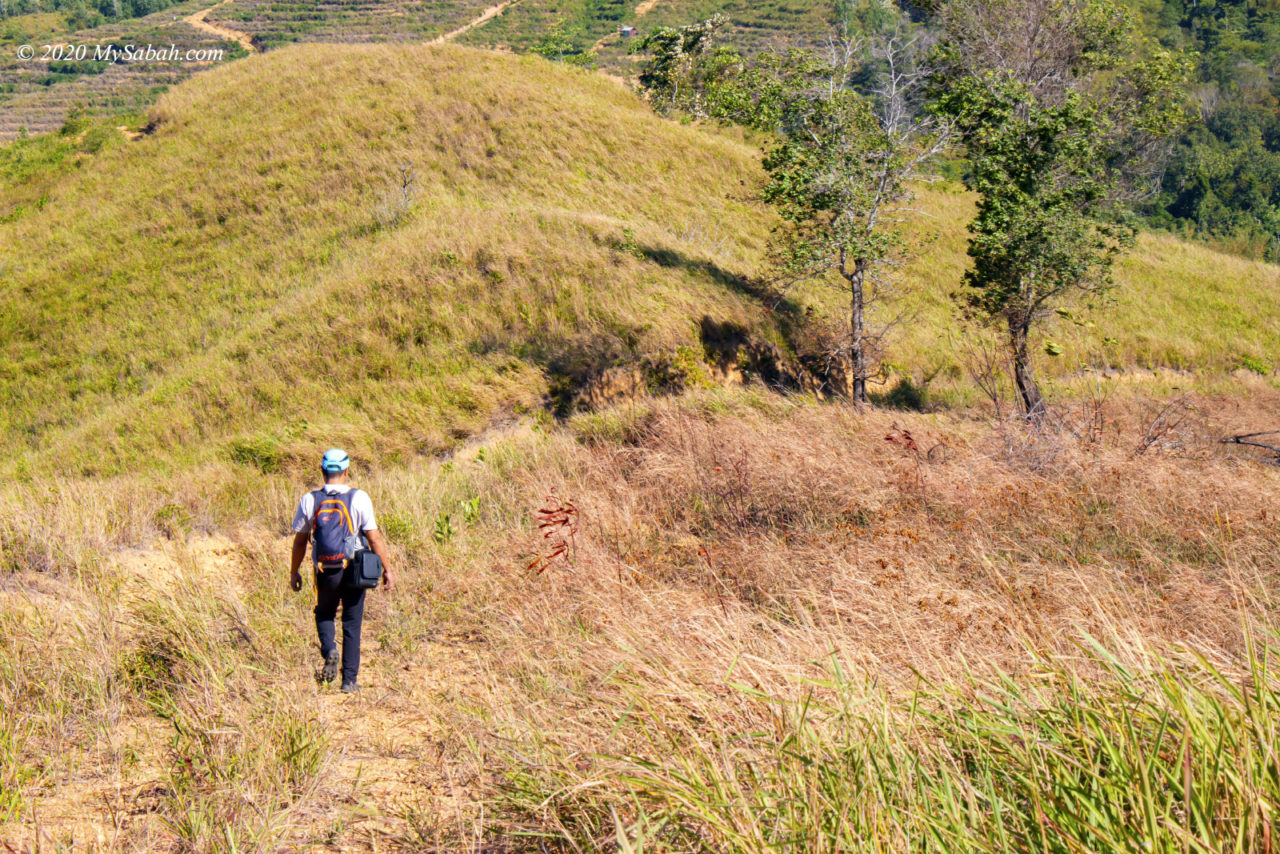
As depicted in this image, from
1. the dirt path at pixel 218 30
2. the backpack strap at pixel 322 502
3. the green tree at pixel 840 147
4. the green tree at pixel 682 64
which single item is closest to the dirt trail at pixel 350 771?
the backpack strap at pixel 322 502

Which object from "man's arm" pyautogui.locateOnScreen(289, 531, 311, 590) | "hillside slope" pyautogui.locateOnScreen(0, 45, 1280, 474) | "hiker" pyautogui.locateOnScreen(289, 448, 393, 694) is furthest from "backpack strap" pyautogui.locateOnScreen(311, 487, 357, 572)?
"hillside slope" pyautogui.locateOnScreen(0, 45, 1280, 474)

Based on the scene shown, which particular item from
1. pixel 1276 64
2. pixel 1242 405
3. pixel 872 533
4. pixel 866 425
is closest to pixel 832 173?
pixel 866 425

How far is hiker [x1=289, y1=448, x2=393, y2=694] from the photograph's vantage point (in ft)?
14.3

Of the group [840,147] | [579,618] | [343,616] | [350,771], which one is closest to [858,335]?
[840,147]

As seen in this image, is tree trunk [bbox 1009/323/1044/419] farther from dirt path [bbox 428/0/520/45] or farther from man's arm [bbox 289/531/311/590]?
dirt path [bbox 428/0/520/45]

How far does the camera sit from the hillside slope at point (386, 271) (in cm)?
1281

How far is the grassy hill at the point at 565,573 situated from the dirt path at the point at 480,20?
95093 mm

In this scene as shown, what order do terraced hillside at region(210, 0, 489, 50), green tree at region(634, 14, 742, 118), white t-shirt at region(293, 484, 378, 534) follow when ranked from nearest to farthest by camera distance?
white t-shirt at region(293, 484, 378, 534) < green tree at region(634, 14, 742, 118) < terraced hillside at region(210, 0, 489, 50)

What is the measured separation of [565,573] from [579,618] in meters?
0.77

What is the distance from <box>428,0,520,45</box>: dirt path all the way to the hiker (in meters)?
106

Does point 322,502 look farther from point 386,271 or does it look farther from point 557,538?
point 386,271

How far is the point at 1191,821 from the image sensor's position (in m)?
A: 1.96

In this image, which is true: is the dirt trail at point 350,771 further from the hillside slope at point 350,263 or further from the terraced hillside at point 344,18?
the terraced hillside at point 344,18

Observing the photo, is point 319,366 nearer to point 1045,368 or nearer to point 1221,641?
point 1221,641
